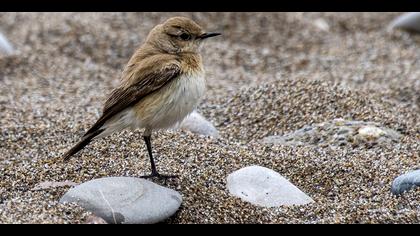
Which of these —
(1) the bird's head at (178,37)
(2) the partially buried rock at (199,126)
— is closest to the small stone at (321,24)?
(2) the partially buried rock at (199,126)

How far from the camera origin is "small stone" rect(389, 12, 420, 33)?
1041 centimetres

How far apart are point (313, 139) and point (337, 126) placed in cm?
28

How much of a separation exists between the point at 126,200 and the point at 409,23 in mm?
6595

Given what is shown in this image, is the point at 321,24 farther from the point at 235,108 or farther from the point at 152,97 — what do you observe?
the point at 152,97

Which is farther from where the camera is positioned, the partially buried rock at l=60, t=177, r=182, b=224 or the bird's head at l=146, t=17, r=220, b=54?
the bird's head at l=146, t=17, r=220, b=54

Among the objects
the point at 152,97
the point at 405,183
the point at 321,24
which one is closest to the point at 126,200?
the point at 152,97

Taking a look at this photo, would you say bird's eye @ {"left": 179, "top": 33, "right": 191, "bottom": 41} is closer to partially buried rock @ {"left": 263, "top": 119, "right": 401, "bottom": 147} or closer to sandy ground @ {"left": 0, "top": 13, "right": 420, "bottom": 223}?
sandy ground @ {"left": 0, "top": 13, "right": 420, "bottom": 223}

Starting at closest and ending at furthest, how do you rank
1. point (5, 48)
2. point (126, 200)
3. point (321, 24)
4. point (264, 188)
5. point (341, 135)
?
point (126, 200), point (264, 188), point (341, 135), point (5, 48), point (321, 24)

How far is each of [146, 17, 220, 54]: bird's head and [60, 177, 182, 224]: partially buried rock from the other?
3.65ft

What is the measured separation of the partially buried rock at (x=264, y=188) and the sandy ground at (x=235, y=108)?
0.11 metres

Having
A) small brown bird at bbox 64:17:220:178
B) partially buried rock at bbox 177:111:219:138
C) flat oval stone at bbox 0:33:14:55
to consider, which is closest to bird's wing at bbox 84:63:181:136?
small brown bird at bbox 64:17:220:178

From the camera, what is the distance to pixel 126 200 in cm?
496
